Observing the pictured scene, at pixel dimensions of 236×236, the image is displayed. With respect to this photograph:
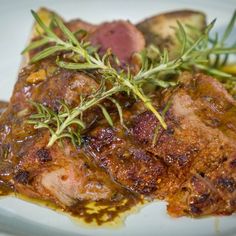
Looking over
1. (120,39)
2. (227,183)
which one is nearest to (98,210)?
(227,183)

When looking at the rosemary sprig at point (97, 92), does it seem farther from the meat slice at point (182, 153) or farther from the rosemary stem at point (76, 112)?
the meat slice at point (182, 153)

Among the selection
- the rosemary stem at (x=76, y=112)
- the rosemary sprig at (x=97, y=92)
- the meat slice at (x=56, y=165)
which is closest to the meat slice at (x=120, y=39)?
the rosemary sprig at (x=97, y=92)

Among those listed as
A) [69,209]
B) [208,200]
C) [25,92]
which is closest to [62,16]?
[25,92]

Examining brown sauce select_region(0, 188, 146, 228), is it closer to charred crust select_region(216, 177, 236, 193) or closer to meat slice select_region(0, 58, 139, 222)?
meat slice select_region(0, 58, 139, 222)

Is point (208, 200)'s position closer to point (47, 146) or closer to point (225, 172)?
point (225, 172)

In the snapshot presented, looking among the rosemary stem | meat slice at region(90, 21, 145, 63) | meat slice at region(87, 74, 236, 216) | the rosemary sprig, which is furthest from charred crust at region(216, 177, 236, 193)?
meat slice at region(90, 21, 145, 63)

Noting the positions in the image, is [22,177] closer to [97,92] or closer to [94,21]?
[97,92]

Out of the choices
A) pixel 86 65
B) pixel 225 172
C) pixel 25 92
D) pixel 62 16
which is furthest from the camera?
pixel 62 16
